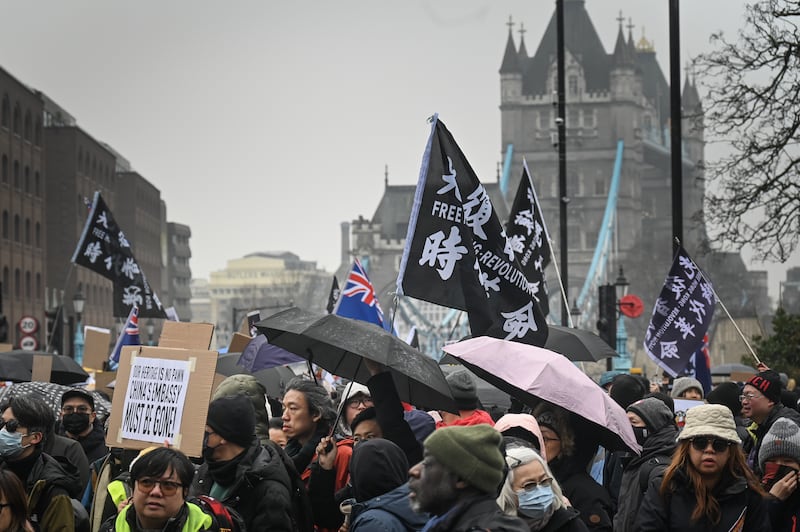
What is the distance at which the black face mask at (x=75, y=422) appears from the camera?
8.57 m

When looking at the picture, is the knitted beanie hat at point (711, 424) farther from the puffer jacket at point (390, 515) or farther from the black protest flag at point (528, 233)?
the black protest flag at point (528, 233)

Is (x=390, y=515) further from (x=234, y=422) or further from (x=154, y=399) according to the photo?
(x=154, y=399)

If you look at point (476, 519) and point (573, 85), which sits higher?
point (573, 85)

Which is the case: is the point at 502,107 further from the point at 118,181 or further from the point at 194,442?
the point at 194,442

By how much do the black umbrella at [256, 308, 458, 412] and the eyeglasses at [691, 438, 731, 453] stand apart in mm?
1441

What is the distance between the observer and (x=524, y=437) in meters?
6.12

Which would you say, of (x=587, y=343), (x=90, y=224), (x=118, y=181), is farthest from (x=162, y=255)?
(x=587, y=343)

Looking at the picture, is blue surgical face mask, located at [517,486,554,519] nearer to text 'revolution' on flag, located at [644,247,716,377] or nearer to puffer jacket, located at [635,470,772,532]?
puffer jacket, located at [635,470,772,532]

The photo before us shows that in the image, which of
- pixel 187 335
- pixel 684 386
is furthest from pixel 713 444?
pixel 684 386

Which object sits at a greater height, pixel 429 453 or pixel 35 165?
pixel 35 165

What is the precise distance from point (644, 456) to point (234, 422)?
85.1 inches

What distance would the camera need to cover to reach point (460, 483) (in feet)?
14.6

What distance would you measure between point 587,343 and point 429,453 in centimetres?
767

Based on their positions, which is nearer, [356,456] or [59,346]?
[356,456]
